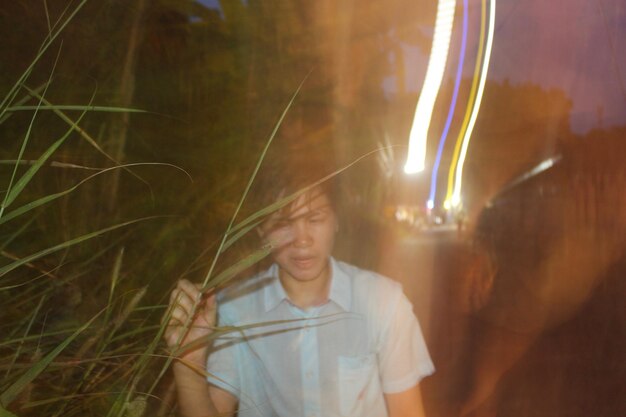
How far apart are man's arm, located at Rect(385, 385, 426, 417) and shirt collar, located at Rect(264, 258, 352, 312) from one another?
1.00 feet

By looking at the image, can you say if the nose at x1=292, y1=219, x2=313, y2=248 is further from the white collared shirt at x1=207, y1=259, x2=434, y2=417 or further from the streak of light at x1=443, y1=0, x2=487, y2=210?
the streak of light at x1=443, y1=0, x2=487, y2=210

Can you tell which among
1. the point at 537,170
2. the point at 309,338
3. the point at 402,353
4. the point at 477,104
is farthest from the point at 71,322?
the point at 537,170

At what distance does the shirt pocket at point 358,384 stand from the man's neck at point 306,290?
21cm

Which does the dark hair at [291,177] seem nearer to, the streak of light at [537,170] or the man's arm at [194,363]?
the man's arm at [194,363]

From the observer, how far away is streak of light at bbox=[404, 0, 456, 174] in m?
2.39

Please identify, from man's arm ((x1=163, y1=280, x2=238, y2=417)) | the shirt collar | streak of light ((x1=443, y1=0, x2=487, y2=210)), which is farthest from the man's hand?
streak of light ((x1=443, y1=0, x2=487, y2=210))

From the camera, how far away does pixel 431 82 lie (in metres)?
2.45

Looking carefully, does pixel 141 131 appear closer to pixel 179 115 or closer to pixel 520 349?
pixel 179 115

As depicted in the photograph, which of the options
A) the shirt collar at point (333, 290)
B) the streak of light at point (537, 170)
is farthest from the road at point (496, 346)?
the streak of light at point (537, 170)

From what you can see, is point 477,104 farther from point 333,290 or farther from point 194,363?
point 194,363

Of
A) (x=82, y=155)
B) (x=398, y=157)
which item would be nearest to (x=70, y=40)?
(x=82, y=155)

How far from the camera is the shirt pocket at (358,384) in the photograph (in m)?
2.03

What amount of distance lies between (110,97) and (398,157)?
105 cm

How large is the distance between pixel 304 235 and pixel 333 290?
0.22 metres
